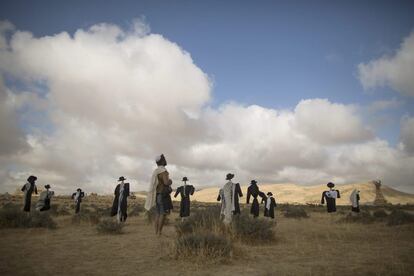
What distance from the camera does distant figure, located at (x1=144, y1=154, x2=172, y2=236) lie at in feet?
33.8

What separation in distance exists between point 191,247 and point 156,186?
3863 mm

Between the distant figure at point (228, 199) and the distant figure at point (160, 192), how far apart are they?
317cm

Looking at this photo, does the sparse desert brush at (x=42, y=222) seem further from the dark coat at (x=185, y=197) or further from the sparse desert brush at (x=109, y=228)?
the dark coat at (x=185, y=197)

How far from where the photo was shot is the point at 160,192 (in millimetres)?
10344

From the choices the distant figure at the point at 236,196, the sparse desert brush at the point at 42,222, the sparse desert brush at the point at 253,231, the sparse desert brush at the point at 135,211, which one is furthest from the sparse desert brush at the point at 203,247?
the sparse desert brush at the point at 135,211

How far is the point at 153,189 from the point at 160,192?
278 mm

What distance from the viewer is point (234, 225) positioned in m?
10.0

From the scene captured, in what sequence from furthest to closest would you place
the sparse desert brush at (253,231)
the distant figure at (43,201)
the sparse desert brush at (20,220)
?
the distant figure at (43,201)
the sparse desert brush at (20,220)
the sparse desert brush at (253,231)

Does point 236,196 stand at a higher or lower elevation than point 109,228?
higher

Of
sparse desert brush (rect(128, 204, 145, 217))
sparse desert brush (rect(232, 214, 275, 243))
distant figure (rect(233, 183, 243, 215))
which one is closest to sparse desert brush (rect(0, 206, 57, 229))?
distant figure (rect(233, 183, 243, 215))

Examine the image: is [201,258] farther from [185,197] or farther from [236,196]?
[185,197]

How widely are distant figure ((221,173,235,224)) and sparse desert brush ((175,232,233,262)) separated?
→ 19.0ft

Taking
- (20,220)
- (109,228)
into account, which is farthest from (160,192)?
(20,220)

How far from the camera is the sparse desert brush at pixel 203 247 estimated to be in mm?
6633
